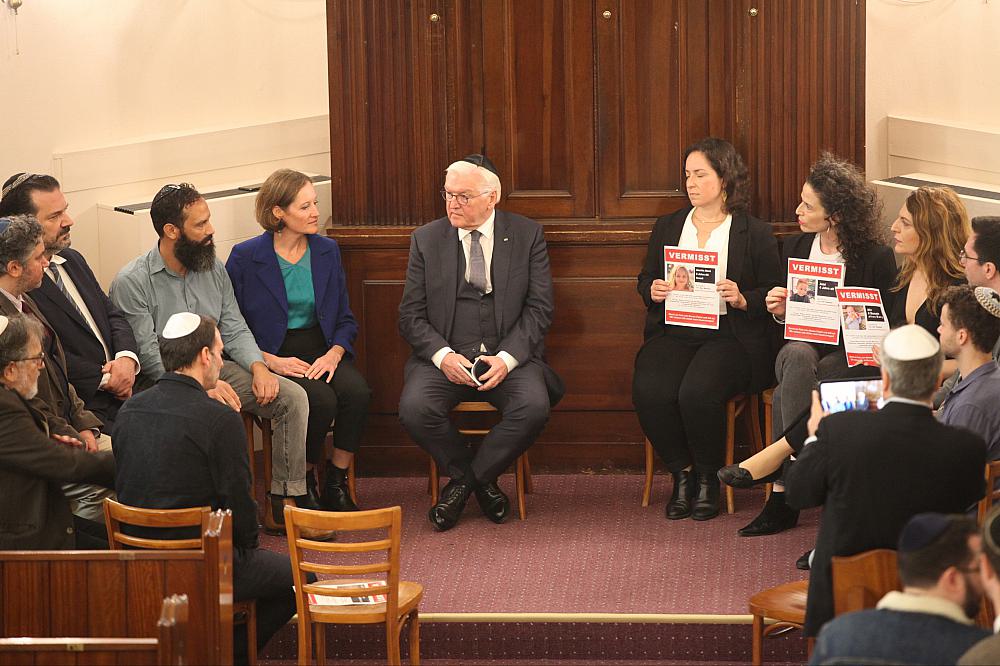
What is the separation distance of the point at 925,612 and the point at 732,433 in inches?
113

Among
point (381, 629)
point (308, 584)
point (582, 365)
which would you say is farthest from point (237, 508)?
point (582, 365)

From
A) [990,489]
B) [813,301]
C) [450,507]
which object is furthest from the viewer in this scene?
[450,507]

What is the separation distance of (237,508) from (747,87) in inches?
122

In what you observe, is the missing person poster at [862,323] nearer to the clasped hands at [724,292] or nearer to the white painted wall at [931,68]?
the clasped hands at [724,292]

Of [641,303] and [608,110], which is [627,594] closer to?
[641,303]

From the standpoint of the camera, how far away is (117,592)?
3.78 metres

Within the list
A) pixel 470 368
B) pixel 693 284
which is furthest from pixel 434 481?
pixel 693 284

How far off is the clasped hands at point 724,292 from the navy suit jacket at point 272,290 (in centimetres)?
135

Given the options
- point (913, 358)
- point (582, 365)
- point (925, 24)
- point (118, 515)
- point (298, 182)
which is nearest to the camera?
point (913, 358)

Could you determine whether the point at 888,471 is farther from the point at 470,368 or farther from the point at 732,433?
the point at 470,368

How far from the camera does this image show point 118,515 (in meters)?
4.19

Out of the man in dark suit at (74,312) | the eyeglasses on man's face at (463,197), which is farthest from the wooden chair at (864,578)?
the man in dark suit at (74,312)

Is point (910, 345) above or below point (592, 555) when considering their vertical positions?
above

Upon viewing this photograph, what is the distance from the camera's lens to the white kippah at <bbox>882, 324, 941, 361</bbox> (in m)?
3.57
